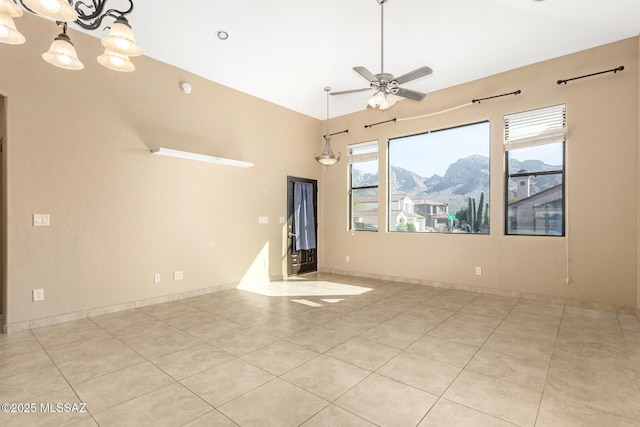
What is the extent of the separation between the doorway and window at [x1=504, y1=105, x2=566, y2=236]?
3.82 metres

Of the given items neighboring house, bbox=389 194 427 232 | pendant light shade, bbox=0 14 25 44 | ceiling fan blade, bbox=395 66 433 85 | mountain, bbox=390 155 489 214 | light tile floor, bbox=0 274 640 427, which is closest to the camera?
pendant light shade, bbox=0 14 25 44

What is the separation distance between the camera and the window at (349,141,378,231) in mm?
6559

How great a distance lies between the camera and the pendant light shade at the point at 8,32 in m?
1.76

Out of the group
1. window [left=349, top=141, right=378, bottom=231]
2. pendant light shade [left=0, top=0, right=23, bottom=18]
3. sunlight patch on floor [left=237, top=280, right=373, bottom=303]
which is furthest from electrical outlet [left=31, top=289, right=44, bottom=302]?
window [left=349, top=141, right=378, bottom=231]

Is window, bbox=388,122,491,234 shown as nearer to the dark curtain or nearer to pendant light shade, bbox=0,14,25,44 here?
the dark curtain

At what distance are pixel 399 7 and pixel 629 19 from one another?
2.78 meters

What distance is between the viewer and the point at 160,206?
4.53 metres

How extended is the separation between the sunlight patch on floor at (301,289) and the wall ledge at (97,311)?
0.64m

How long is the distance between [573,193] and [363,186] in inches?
141

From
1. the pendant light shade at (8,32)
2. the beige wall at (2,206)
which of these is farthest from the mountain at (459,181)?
the beige wall at (2,206)

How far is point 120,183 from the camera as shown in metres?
4.13

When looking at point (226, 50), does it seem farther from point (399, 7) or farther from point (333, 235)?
point (333, 235)

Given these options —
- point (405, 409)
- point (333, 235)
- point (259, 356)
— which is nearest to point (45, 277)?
point (259, 356)

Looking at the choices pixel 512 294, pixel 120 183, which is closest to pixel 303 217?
pixel 120 183
